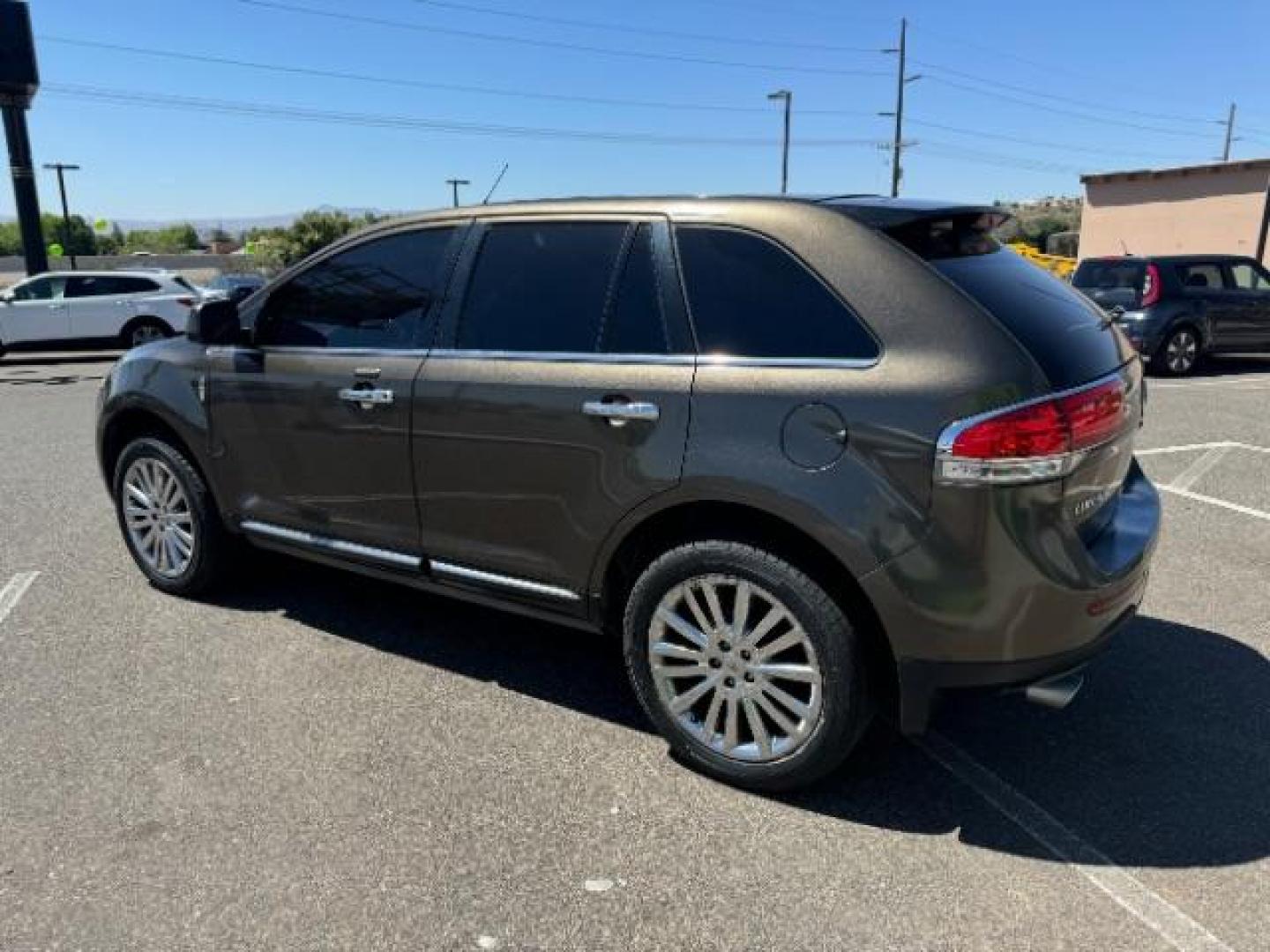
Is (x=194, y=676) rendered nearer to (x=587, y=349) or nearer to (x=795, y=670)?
(x=587, y=349)

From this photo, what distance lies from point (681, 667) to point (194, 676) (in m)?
2.02

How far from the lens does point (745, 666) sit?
3.01m

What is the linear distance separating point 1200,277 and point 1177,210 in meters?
18.8

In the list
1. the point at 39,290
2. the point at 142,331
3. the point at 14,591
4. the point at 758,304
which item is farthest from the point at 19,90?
the point at 758,304

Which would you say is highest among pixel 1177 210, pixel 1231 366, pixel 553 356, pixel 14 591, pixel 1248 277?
pixel 1177 210

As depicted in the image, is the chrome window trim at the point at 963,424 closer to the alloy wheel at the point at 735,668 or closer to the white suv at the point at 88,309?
the alloy wheel at the point at 735,668

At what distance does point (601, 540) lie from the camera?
10.5ft

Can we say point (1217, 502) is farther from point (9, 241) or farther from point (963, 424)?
point (9, 241)

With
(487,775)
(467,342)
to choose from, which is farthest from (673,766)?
(467,342)

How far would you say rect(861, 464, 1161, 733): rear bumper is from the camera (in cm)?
262

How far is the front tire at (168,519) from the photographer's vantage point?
4.54m

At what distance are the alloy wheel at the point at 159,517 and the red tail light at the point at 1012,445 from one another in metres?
3.47

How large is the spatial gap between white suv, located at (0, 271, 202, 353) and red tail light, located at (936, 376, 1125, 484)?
16141mm

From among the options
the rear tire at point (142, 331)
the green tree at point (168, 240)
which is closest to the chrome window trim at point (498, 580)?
the rear tire at point (142, 331)
